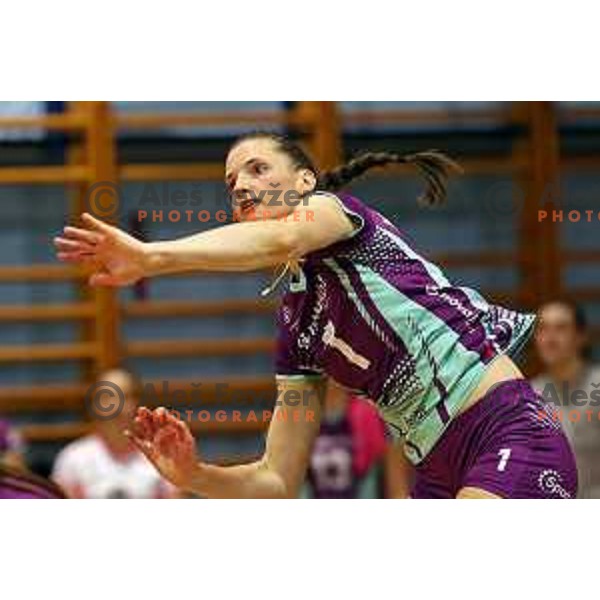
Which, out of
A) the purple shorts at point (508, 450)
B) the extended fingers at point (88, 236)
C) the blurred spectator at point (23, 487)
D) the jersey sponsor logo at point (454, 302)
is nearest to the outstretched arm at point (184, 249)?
the extended fingers at point (88, 236)

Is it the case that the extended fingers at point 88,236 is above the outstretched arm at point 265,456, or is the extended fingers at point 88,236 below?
above

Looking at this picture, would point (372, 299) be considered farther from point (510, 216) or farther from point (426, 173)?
point (510, 216)

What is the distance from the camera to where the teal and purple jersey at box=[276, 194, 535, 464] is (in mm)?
2232

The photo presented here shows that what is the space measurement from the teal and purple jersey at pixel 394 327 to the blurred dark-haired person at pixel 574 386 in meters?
0.73

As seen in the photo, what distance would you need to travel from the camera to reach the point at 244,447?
3221 millimetres

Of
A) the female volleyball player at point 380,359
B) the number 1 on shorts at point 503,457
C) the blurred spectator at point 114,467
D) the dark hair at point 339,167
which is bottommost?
the blurred spectator at point 114,467

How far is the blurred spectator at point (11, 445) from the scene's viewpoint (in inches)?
131

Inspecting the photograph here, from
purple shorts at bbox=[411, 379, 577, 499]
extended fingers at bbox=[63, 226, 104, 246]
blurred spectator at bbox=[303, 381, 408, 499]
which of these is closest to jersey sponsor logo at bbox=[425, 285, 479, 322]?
purple shorts at bbox=[411, 379, 577, 499]

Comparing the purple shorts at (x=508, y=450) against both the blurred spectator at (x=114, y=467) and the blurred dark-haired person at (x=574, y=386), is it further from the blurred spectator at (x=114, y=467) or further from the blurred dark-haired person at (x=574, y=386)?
the blurred spectator at (x=114, y=467)

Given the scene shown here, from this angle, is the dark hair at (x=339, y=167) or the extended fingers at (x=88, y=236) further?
the dark hair at (x=339, y=167)

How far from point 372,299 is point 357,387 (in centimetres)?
17

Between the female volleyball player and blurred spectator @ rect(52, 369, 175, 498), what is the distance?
942 mm

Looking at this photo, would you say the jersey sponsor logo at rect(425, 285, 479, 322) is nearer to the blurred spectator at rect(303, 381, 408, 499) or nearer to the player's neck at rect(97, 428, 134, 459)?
the blurred spectator at rect(303, 381, 408, 499)
